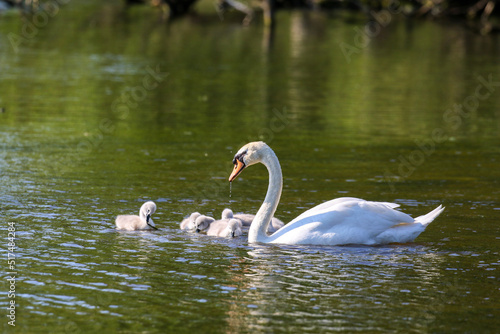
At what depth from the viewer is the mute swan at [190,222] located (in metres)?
12.2

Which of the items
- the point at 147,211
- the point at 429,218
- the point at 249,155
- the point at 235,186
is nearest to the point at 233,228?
the point at 249,155

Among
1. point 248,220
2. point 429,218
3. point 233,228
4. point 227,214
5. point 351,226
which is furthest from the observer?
point 248,220

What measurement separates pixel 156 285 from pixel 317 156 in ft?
29.0

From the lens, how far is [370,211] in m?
11.7

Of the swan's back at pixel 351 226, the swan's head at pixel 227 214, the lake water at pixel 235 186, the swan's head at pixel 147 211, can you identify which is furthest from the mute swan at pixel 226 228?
the swan's head at pixel 147 211

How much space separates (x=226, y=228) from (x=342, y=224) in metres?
1.53

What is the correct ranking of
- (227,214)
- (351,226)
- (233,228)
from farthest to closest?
(227,214) → (233,228) → (351,226)

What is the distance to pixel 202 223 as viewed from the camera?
1217 cm

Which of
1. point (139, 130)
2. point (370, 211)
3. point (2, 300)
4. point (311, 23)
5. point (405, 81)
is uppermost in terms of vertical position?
point (311, 23)

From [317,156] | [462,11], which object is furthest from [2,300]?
[462,11]

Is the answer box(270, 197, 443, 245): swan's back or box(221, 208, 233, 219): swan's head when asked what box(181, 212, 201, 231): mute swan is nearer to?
box(221, 208, 233, 219): swan's head

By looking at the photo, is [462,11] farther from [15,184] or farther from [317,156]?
[15,184]

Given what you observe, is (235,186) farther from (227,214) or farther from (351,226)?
(351,226)

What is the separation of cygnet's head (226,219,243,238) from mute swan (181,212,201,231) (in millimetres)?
518
